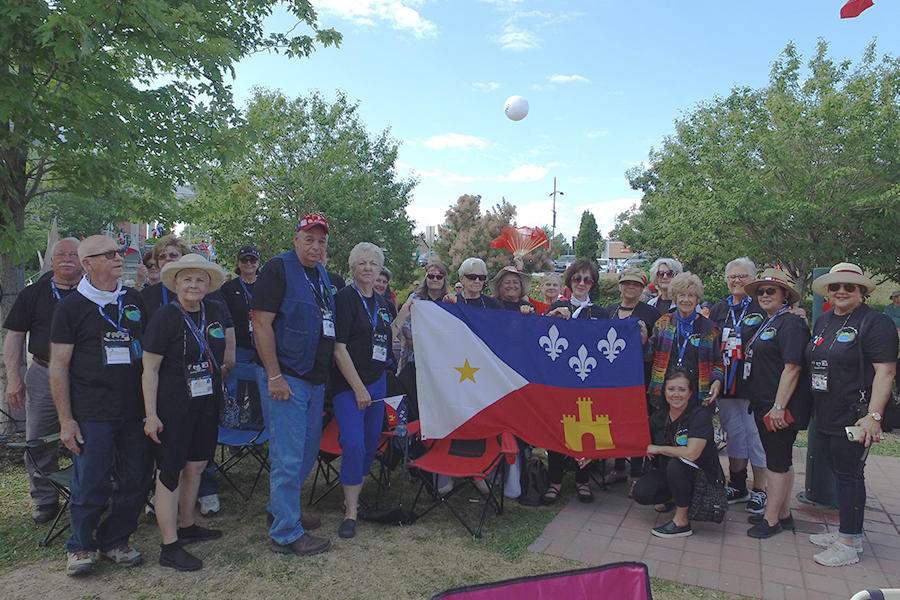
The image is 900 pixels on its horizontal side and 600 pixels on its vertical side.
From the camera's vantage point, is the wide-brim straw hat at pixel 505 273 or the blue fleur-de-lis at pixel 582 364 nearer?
the blue fleur-de-lis at pixel 582 364

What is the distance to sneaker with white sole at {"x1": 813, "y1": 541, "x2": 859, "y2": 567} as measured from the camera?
3.43 metres

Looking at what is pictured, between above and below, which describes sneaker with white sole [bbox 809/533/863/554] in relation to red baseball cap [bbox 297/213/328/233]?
below

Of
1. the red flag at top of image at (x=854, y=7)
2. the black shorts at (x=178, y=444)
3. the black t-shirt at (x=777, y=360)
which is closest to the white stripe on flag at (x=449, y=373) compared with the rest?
the black shorts at (x=178, y=444)

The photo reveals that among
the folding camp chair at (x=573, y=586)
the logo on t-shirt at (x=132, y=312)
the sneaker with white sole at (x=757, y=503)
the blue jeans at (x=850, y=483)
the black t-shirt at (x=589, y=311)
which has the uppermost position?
the logo on t-shirt at (x=132, y=312)

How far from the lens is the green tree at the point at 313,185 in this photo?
1638 centimetres

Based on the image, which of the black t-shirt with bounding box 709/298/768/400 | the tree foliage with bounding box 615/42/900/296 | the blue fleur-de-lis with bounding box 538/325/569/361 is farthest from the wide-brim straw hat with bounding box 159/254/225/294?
the tree foliage with bounding box 615/42/900/296

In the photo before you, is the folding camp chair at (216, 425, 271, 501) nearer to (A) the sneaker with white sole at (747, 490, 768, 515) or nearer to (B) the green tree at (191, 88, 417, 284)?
(A) the sneaker with white sole at (747, 490, 768, 515)

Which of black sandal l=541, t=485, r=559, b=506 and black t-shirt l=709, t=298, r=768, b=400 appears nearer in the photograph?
black t-shirt l=709, t=298, r=768, b=400

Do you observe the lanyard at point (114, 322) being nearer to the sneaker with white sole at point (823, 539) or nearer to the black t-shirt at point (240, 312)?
the black t-shirt at point (240, 312)

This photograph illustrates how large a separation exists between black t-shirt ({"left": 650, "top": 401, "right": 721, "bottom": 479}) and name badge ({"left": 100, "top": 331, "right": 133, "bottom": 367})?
3502 mm

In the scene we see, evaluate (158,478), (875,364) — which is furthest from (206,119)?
(875,364)

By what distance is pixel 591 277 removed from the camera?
4.75m

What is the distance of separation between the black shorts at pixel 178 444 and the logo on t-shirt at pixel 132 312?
0.60 metres

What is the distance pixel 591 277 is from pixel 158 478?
11.1ft
